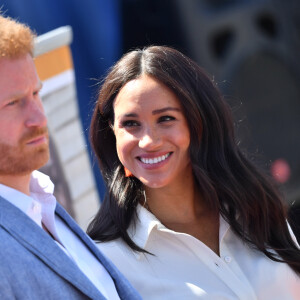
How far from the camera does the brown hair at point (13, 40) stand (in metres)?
1.62

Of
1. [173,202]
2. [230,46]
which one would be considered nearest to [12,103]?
[173,202]

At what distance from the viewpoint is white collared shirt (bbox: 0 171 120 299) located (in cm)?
164

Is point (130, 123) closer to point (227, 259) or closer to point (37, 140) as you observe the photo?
point (227, 259)

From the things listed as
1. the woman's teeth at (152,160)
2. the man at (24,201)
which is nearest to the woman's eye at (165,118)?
the woman's teeth at (152,160)

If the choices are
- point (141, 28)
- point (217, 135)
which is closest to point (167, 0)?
point (141, 28)

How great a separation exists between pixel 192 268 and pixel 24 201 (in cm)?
78

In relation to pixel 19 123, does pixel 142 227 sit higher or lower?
lower

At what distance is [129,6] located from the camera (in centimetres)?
432

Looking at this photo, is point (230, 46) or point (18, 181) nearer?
point (18, 181)

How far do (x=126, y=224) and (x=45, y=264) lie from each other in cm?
78

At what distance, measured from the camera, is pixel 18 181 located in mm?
1639

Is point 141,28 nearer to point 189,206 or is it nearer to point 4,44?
point 189,206

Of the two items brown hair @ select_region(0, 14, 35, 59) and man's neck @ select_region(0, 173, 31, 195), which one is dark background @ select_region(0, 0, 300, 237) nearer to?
brown hair @ select_region(0, 14, 35, 59)

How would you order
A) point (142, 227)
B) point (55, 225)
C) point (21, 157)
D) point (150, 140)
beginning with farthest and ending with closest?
point (142, 227)
point (150, 140)
point (55, 225)
point (21, 157)
